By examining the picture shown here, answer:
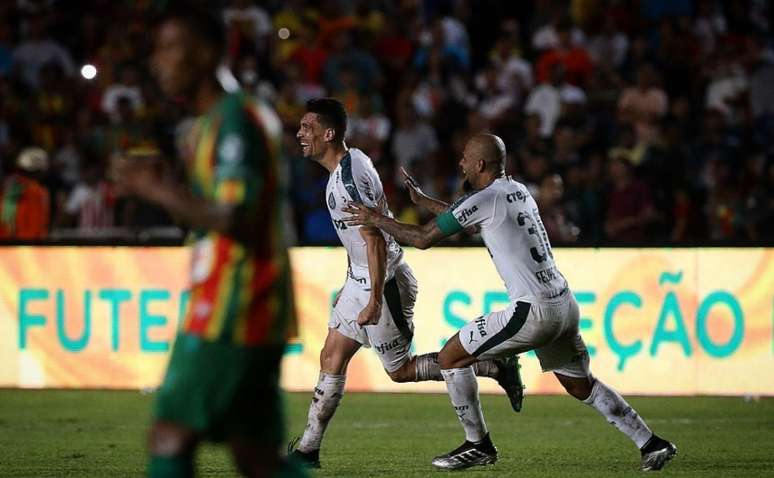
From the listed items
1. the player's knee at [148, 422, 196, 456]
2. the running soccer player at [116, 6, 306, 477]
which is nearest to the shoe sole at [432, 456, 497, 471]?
the running soccer player at [116, 6, 306, 477]

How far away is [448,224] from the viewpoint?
8.48 meters

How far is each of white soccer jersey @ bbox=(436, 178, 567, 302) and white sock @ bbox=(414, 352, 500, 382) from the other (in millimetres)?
792

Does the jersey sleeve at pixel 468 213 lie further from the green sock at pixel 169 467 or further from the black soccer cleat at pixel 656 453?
the green sock at pixel 169 467

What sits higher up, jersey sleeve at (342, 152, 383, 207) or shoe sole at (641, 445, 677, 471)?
jersey sleeve at (342, 152, 383, 207)

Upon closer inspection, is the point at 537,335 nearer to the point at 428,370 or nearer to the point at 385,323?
the point at 428,370

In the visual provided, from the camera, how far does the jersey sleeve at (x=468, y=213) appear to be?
334 inches

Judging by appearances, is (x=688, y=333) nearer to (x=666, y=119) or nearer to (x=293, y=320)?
(x=666, y=119)

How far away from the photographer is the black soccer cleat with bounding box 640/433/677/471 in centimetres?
863

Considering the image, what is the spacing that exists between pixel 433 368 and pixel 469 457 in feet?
2.16

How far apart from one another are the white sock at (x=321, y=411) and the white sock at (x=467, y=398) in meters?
0.73

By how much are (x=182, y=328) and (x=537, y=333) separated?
4158mm

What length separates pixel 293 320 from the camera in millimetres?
4898

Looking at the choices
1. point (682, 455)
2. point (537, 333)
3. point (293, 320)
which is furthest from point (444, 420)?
point (293, 320)

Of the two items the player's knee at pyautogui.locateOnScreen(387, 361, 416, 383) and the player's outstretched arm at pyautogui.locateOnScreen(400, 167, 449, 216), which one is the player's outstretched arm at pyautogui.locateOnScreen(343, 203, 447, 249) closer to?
the player's outstretched arm at pyautogui.locateOnScreen(400, 167, 449, 216)
